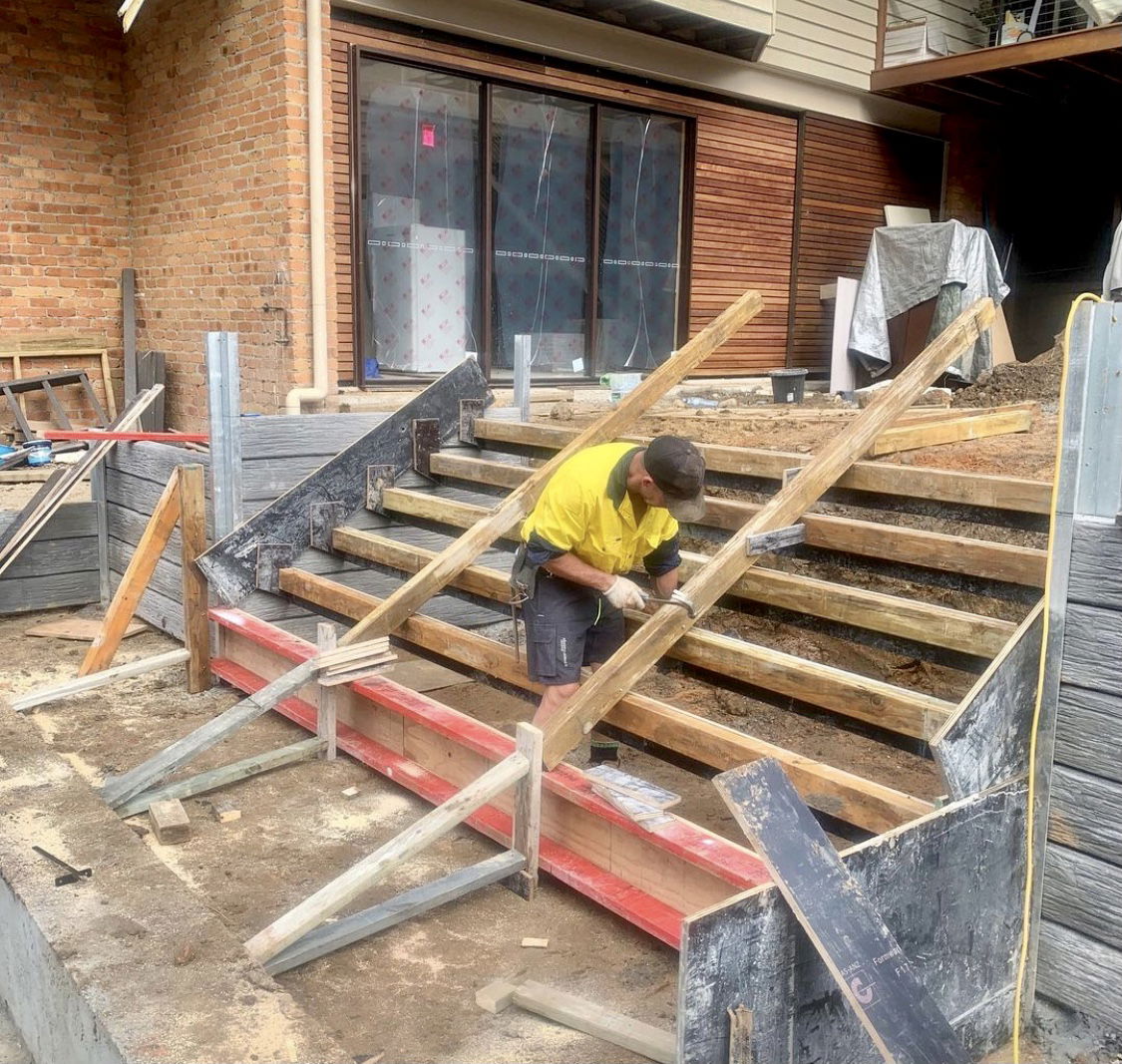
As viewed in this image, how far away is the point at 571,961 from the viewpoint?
3.63 meters

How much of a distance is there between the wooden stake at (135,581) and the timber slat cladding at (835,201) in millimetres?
8602

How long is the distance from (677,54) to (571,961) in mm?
9586

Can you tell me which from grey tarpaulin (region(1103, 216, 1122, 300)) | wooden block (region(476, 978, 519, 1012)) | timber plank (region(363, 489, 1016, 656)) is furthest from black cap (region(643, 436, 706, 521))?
grey tarpaulin (region(1103, 216, 1122, 300))

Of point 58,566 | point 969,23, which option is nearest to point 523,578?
point 58,566

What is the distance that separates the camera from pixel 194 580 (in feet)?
20.3

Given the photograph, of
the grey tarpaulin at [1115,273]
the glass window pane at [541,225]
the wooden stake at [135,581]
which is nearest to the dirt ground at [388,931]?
Answer: the wooden stake at [135,581]

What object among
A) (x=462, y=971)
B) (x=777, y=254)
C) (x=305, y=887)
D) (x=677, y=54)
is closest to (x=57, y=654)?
(x=305, y=887)

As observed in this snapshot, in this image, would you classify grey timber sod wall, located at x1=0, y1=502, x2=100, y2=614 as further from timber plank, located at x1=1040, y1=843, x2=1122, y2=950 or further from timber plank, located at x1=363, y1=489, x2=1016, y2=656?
timber plank, located at x1=1040, y1=843, x2=1122, y2=950

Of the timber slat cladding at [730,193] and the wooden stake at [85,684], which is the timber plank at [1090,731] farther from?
the timber slat cladding at [730,193]

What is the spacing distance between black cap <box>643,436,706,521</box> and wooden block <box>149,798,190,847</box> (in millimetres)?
2350

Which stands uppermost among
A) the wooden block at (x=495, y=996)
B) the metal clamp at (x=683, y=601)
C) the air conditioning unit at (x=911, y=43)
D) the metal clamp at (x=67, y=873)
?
the air conditioning unit at (x=911, y=43)

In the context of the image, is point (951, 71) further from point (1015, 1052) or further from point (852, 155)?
point (1015, 1052)

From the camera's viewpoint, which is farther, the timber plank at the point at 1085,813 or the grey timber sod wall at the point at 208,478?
the grey timber sod wall at the point at 208,478

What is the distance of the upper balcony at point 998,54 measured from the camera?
11367 mm
